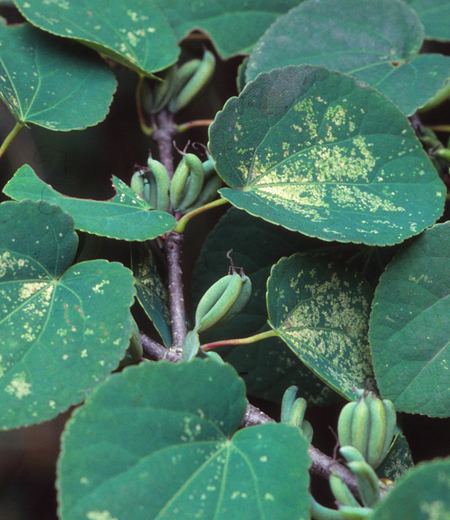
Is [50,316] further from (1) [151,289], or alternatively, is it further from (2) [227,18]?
(2) [227,18]

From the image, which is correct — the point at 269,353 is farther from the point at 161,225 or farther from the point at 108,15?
the point at 108,15

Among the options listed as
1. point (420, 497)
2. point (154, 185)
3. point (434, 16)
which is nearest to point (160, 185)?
point (154, 185)

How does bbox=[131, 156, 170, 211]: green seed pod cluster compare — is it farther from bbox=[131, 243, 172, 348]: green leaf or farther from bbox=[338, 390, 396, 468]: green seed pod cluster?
bbox=[338, 390, 396, 468]: green seed pod cluster

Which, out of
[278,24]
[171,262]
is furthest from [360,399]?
[278,24]

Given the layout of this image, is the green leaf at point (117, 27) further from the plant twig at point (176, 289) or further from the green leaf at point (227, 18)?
the plant twig at point (176, 289)

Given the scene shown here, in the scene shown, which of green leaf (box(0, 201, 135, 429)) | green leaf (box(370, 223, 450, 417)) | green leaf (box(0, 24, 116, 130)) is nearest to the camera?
green leaf (box(0, 201, 135, 429))

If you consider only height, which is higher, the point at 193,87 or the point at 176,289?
the point at 193,87

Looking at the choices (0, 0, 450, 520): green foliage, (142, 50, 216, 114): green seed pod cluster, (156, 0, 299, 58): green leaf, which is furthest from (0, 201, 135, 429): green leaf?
(156, 0, 299, 58): green leaf

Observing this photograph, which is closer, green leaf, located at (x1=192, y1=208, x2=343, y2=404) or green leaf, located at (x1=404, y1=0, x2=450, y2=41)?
green leaf, located at (x1=192, y1=208, x2=343, y2=404)
